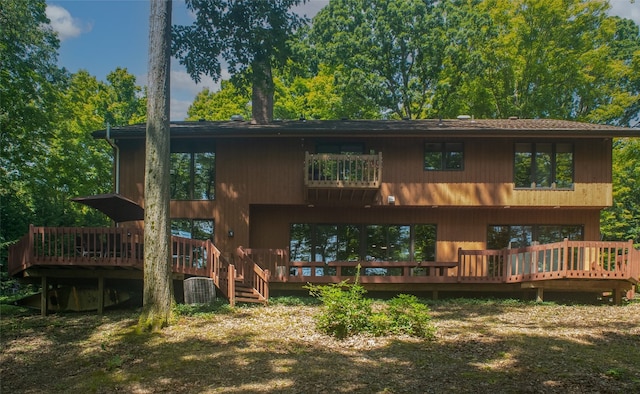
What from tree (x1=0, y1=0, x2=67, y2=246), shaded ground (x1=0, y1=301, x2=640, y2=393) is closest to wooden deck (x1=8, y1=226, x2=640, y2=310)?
shaded ground (x1=0, y1=301, x2=640, y2=393)

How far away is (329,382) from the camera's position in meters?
6.68

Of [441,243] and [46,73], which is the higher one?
[46,73]

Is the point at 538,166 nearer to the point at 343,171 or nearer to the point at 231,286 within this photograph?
the point at 343,171

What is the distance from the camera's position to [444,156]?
16.5 meters

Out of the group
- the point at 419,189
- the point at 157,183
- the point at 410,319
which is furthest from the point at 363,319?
the point at 419,189

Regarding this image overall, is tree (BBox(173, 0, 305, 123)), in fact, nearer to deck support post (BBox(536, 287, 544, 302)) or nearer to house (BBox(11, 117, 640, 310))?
house (BBox(11, 117, 640, 310))

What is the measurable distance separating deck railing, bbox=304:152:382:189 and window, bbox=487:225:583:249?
5061 millimetres

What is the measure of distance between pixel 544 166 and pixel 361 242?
6.81 m

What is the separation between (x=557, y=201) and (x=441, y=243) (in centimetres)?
406

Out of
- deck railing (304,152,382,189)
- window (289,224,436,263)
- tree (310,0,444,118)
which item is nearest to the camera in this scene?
deck railing (304,152,382,189)

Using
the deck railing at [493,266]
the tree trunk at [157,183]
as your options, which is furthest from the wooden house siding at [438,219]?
the tree trunk at [157,183]

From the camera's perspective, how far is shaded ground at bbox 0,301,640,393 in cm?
662

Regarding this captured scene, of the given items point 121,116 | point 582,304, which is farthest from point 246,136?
point 121,116

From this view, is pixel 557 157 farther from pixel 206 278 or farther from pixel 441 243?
pixel 206 278
